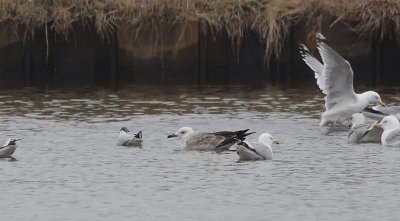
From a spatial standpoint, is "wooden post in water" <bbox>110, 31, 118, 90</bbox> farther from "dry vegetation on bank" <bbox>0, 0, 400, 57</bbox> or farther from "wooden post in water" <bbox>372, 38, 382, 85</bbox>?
"wooden post in water" <bbox>372, 38, 382, 85</bbox>

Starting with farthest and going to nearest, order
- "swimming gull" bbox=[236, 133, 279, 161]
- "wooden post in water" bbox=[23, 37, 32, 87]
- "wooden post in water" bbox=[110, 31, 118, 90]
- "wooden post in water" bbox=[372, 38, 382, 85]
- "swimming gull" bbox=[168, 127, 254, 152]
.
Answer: "wooden post in water" bbox=[23, 37, 32, 87] → "wooden post in water" bbox=[110, 31, 118, 90] → "wooden post in water" bbox=[372, 38, 382, 85] → "swimming gull" bbox=[168, 127, 254, 152] → "swimming gull" bbox=[236, 133, 279, 161]

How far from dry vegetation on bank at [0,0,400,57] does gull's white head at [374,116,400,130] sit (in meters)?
9.20

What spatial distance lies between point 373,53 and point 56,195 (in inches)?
602

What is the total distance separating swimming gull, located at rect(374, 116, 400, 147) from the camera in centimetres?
1975

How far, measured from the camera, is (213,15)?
29.7 meters

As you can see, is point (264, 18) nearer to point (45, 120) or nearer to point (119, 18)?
→ point (119, 18)

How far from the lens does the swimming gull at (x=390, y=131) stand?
19750 millimetres

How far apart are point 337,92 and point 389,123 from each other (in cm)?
277

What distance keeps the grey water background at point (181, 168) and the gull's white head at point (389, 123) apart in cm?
34

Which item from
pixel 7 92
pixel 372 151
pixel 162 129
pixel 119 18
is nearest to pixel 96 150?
pixel 162 129

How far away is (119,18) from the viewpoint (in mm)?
29844

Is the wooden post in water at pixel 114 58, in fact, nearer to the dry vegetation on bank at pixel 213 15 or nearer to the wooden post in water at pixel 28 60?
the dry vegetation on bank at pixel 213 15

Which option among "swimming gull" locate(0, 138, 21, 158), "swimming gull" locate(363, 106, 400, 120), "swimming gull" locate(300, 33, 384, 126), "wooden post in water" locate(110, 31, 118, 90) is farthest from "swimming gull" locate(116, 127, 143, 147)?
"wooden post in water" locate(110, 31, 118, 90)

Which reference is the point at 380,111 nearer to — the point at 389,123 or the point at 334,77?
the point at 334,77
